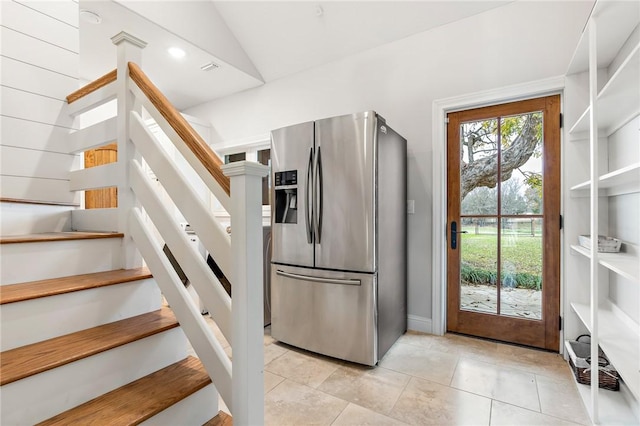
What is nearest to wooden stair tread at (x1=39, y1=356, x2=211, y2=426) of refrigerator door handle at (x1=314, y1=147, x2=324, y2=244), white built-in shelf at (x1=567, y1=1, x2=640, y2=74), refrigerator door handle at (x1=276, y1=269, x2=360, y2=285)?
refrigerator door handle at (x1=276, y1=269, x2=360, y2=285)

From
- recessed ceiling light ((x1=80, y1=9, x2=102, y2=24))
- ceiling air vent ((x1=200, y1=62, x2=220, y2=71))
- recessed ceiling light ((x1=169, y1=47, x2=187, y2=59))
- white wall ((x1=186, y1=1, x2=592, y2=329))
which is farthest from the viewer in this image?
ceiling air vent ((x1=200, y1=62, x2=220, y2=71))

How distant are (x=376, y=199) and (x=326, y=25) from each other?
1.96 m

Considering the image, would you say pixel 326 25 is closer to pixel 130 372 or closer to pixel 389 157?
pixel 389 157

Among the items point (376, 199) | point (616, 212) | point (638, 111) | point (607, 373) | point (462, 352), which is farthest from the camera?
point (462, 352)

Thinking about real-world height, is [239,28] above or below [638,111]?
above

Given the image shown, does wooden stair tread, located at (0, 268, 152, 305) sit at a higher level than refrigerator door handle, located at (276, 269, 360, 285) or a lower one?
higher

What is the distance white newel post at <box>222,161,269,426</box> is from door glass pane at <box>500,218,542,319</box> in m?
2.34

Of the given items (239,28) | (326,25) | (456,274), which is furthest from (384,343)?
(239,28)

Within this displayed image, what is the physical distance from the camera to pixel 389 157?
244cm

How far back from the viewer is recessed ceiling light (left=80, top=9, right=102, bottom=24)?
2.57 m

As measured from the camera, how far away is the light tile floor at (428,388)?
65.2 inches

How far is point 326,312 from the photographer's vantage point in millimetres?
2340

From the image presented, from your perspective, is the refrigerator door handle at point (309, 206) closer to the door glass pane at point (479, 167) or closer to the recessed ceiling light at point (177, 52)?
the door glass pane at point (479, 167)

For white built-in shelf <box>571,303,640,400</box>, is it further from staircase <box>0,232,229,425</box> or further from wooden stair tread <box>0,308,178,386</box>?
wooden stair tread <box>0,308,178,386</box>
